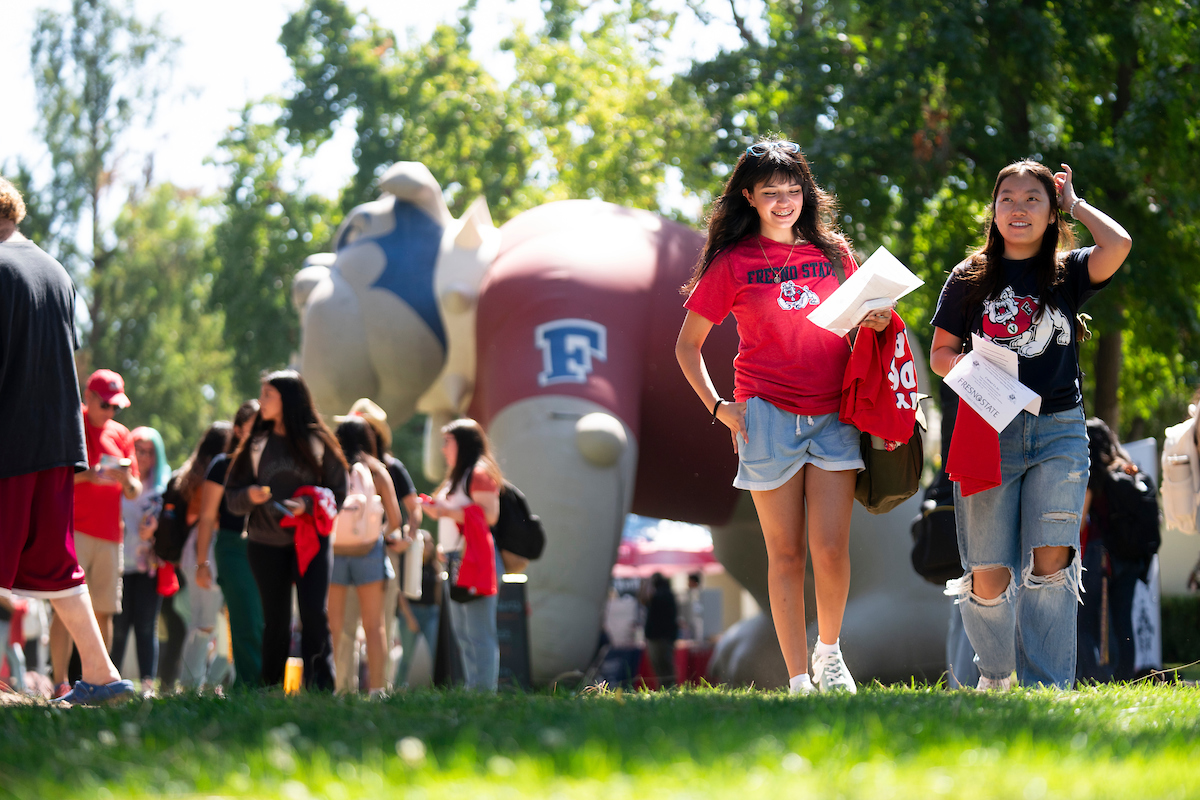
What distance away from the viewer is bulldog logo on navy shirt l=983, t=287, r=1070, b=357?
4285mm

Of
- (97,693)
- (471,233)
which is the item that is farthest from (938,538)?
(471,233)

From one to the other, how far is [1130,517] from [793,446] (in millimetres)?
3334

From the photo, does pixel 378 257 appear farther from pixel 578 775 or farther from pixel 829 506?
pixel 578 775

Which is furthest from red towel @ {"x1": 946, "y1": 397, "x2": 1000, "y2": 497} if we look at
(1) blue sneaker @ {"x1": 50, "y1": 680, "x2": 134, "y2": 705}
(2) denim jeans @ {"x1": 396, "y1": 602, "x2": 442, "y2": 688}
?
(2) denim jeans @ {"x1": 396, "y1": 602, "x2": 442, "y2": 688}

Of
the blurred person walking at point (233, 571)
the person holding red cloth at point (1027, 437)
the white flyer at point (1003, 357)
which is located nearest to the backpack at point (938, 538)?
the person holding red cloth at point (1027, 437)

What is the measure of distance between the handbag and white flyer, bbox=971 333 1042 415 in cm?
34

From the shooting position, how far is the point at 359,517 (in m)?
6.80

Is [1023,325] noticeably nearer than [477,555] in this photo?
Yes

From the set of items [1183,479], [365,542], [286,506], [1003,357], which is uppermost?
[1003,357]

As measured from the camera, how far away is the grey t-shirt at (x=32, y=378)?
4129mm

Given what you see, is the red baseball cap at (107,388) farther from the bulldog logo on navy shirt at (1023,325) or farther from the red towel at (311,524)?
the bulldog logo on navy shirt at (1023,325)

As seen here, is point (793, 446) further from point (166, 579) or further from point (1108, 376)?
point (1108, 376)

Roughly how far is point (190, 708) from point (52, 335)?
1492 millimetres

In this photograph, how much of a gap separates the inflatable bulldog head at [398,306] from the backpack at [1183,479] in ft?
17.9
